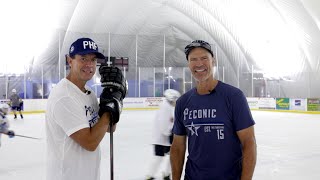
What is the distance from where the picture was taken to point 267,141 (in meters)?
9.63

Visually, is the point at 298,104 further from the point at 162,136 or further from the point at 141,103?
the point at 162,136

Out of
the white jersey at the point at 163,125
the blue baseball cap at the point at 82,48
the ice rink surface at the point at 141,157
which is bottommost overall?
the ice rink surface at the point at 141,157

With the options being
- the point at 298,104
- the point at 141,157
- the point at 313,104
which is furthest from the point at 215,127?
the point at 298,104

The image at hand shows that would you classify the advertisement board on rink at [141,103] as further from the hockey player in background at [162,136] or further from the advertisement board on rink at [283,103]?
the hockey player in background at [162,136]

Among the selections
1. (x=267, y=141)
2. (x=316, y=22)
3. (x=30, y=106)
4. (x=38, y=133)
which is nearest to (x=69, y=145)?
(x=267, y=141)

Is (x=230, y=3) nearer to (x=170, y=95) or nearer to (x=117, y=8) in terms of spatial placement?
(x=117, y=8)

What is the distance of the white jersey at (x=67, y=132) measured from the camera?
2.18 m

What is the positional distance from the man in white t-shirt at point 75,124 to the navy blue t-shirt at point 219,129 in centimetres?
59

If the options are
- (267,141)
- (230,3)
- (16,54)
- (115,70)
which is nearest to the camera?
(115,70)

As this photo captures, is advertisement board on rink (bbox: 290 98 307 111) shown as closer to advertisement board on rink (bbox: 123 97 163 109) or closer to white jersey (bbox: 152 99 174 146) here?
advertisement board on rink (bbox: 123 97 163 109)

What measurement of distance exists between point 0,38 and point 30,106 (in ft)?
23.9

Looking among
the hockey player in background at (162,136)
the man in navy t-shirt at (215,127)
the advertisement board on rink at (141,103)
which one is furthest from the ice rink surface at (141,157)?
the advertisement board on rink at (141,103)

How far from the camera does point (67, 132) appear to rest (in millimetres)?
2156

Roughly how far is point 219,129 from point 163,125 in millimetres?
3259
